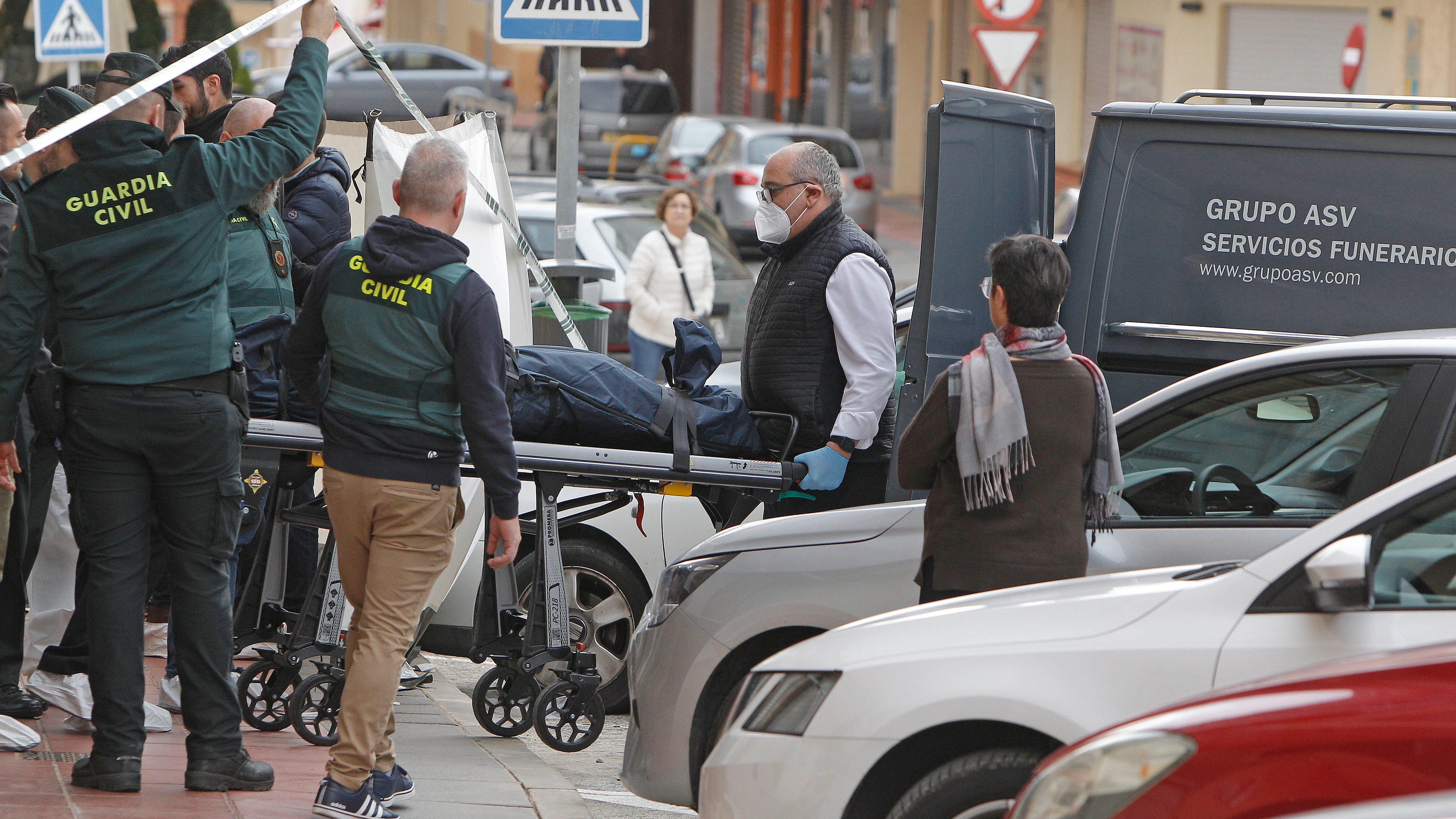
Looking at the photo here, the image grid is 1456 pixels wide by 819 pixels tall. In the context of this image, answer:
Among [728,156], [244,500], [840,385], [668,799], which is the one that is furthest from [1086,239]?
[728,156]

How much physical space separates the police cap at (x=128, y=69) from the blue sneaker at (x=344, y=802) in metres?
1.91

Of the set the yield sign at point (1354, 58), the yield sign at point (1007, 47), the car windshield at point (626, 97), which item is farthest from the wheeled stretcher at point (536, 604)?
the car windshield at point (626, 97)

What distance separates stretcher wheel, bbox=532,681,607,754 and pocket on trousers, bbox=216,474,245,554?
1.26m

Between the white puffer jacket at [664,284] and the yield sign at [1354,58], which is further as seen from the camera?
the yield sign at [1354,58]

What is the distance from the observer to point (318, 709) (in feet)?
17.9

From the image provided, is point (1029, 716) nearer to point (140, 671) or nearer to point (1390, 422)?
point (1390, 422)

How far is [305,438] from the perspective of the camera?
5.25 m

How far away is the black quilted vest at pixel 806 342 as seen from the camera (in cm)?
566

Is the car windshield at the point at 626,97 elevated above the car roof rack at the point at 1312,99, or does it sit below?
above

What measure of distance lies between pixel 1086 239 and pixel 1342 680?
10.4 ft

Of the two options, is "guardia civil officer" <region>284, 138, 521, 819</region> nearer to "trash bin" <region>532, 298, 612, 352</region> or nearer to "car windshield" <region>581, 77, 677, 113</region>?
"trash bin" <region>532, 298, 612, 352</region>

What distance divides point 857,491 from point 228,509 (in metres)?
2.10

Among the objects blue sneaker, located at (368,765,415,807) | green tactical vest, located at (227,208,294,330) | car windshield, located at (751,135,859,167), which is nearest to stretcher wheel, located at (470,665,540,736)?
blue sneaker, located at (368,765,415,807)

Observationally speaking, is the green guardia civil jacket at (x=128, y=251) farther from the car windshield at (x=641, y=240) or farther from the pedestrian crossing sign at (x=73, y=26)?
the car windshield at (x=641, y=240)
